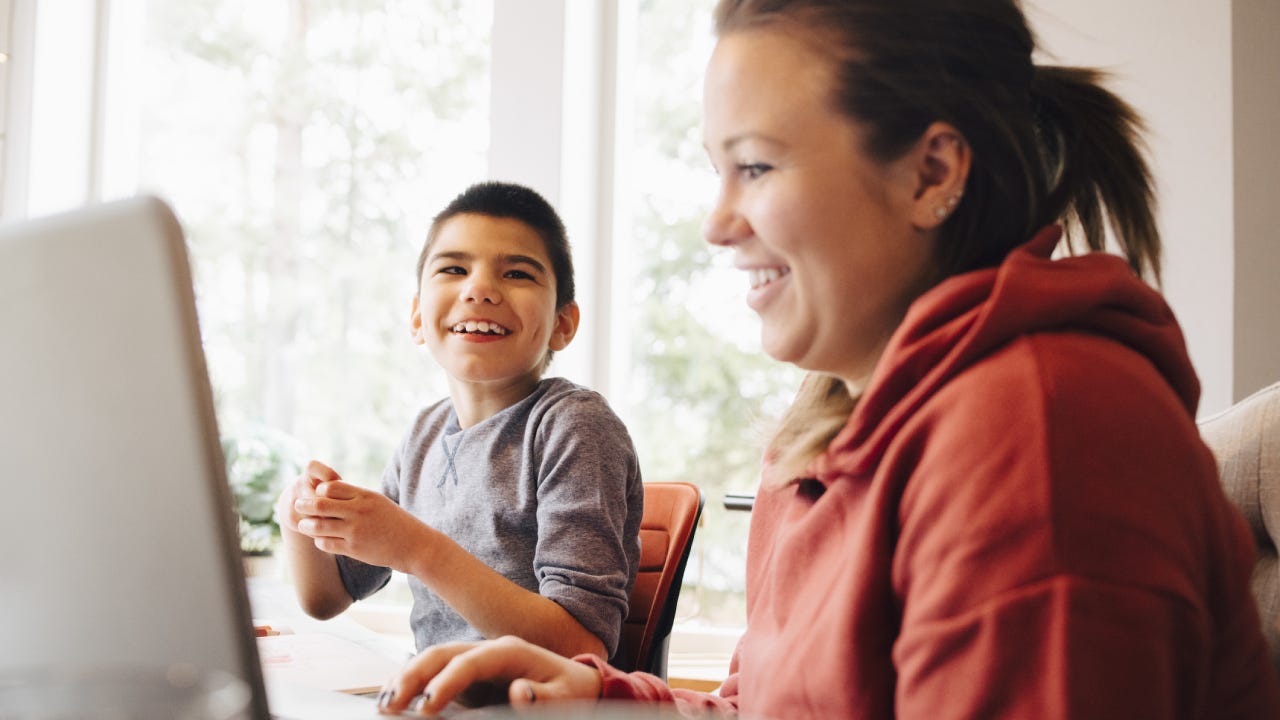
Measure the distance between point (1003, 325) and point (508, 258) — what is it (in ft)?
3.36

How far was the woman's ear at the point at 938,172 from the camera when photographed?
2.56ft

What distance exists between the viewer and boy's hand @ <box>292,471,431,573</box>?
118cm

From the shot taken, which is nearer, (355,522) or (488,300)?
(355,522)

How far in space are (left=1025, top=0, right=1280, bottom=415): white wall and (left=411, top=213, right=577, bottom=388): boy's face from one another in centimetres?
129

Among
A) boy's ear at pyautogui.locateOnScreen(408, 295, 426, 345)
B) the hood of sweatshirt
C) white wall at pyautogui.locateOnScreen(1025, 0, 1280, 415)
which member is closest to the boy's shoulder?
boy's ear at pyautogui.locateOnScreen(408, 295, 426, 345)

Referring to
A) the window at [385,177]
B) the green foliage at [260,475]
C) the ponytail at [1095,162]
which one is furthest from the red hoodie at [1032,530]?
the window at [385,177]

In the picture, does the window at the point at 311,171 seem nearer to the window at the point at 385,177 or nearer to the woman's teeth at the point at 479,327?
the window at the point at 385,177

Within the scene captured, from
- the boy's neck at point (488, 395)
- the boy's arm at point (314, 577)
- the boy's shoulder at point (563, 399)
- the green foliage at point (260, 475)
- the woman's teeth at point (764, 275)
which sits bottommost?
the green foliage at point (260, 475)

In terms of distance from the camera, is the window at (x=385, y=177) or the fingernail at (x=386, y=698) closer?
the fingernail at (x=386, y=698)

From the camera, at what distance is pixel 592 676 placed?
33.4 inches

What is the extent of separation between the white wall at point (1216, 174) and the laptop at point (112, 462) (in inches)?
81.8

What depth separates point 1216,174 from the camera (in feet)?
7.16

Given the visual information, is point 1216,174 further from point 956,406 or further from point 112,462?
point 112,462

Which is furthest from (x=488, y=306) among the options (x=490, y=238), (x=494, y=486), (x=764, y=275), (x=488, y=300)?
(x=764, y=275)
